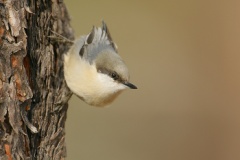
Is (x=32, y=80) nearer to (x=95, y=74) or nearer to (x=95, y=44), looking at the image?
(x=95, y=74)

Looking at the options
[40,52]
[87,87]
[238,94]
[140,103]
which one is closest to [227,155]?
[238,94]

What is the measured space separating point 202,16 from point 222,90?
2.81 feet

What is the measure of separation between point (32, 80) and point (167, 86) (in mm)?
2544

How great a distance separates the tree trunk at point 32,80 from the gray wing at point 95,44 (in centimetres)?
12

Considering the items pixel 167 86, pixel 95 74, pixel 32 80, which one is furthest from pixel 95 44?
pixel 167 86

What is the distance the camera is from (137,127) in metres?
4.39

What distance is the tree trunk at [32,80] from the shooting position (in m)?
2.16

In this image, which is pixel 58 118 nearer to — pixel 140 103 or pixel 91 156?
pixel 91 156

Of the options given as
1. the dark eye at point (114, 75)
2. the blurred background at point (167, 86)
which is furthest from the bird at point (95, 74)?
the blurred background at point (167, 86)

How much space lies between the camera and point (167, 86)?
15.7 ft

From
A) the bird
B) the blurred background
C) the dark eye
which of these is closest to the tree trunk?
the bird

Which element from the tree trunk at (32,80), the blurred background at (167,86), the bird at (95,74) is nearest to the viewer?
the tree trunk at (32,80)

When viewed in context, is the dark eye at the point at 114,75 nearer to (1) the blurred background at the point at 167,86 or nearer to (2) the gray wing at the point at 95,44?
(2) the gray wing at the point at 95,44

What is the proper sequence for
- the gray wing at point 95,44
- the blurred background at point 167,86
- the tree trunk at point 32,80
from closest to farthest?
the tree trunk at point 32,80 < the gray wing at point 95,44 < the blurred background at point 167,86
